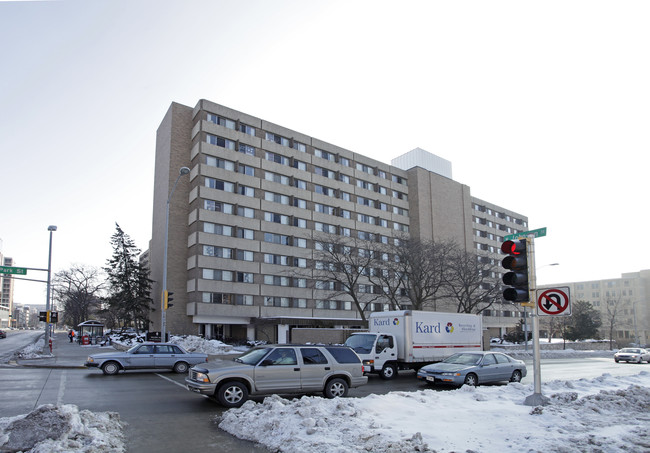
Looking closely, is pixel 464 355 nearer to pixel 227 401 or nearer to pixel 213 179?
pixel 227 401

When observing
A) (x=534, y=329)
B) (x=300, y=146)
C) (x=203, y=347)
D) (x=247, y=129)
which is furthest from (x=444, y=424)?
(x=300, y=146)

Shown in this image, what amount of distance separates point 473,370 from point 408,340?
13.9 feet

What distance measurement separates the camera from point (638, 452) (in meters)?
6.50

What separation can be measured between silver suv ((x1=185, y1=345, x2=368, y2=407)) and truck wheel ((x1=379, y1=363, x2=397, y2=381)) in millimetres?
6344

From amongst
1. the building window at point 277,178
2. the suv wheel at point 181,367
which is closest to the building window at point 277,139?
the building window at point 277,178

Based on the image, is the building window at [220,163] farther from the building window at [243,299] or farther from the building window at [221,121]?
the building window at [243,299]

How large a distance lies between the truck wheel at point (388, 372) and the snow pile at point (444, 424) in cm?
756

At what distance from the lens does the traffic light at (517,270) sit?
396 inches

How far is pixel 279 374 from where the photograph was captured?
11.3 m

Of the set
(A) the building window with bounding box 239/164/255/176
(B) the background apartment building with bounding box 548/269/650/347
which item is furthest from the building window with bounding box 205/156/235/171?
(B) the background apartment building with bounding box 548/269/650/347

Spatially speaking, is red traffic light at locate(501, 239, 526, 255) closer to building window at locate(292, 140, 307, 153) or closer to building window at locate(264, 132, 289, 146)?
building window at locate(264, 132, 289, 146)

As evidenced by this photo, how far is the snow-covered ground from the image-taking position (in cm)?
669

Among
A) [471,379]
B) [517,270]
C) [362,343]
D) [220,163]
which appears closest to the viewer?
[517,270]

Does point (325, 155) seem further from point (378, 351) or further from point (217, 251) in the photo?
point (378, 351)
